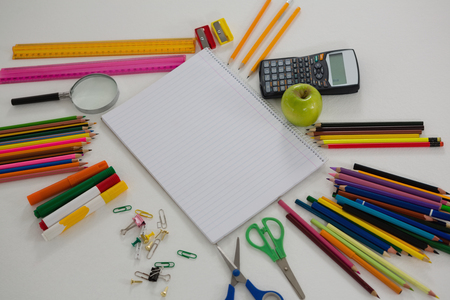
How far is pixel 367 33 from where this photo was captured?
168 cm

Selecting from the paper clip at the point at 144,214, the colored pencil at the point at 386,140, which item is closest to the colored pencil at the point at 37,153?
the paper clip at the point at 144,214

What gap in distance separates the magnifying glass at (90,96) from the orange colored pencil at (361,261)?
41.2 inches

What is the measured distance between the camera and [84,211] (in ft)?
4.25

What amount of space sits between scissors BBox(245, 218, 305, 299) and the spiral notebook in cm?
6

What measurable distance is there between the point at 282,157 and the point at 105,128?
0.76 meters

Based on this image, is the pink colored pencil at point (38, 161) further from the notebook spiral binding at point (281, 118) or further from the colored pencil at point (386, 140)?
the colored pencil at point (386, 140)

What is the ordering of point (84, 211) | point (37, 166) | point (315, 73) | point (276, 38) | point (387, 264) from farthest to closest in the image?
point (276, 38) < point (315, 73) < point (37, 166) < point (84, 211) < point (387, 264)

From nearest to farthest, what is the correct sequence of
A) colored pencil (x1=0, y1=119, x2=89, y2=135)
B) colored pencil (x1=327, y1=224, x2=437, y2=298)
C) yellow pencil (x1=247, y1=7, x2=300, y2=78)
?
colored pencil (x1=327, y1=224, x2=437, y2=298) → colored pencil (x1=0, y1=119, x2=89, y2=135) → yellow pencil (x1=247, y1=7, x2=300, y2=78)

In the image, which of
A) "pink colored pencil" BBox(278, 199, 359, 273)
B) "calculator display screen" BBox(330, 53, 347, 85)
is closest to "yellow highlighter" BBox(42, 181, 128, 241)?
"pink colored pencil" BBox(278, 199, 359, 273)

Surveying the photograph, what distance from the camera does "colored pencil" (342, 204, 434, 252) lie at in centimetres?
119

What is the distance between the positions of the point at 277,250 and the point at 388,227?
40 centimetres

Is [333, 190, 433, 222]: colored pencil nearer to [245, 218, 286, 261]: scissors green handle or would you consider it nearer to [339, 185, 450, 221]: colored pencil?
[339, 185, 450, 221]: colored pencil

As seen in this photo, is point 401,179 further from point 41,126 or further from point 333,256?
point 41,126

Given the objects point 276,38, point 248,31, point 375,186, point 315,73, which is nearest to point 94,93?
point 248,31
